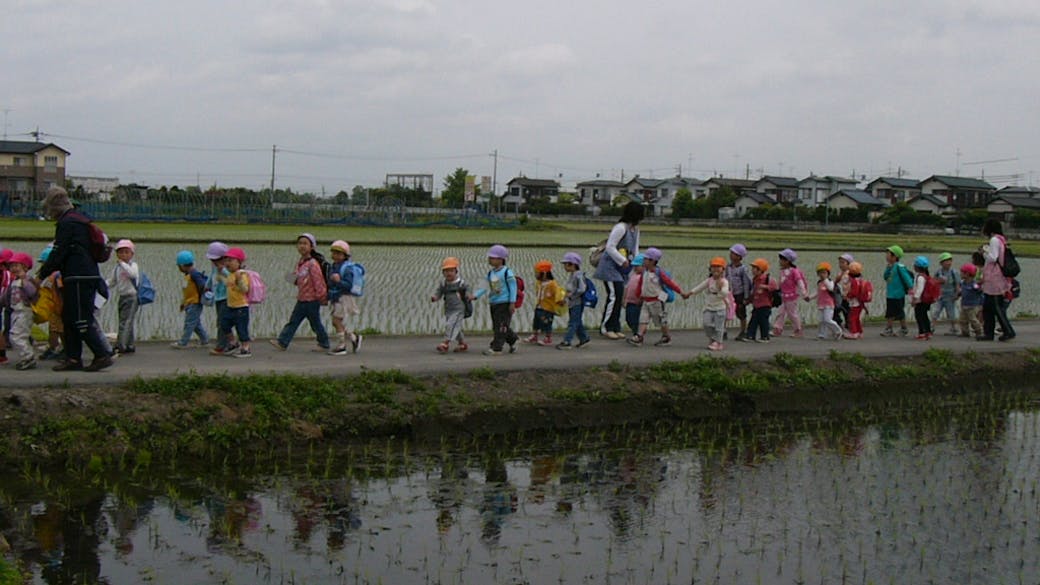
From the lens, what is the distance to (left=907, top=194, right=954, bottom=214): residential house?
7888 cm

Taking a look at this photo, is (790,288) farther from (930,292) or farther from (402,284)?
(402,284)

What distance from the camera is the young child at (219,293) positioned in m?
9.89

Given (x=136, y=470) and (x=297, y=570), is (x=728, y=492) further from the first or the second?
(x=136, y=470)

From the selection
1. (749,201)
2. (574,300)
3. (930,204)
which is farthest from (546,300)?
(749,201)

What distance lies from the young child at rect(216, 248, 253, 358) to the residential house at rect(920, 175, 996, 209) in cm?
8256

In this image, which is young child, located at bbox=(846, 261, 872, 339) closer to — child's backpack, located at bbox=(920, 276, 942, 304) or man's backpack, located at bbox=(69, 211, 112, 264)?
child's backpack, located at bbox=(920, 276, 942, 304)

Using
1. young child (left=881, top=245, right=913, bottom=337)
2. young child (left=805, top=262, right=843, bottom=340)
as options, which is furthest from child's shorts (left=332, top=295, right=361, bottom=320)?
young child (left=881, top=245, right=913, bottom=337)

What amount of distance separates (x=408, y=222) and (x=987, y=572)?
55535 millimetres

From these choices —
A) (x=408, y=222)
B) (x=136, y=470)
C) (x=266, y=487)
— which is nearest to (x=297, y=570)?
(x=266, y=487)

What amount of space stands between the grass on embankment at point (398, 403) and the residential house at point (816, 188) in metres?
86.3

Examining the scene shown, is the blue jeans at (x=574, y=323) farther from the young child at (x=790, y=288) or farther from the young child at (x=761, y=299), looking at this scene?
the young child at (x=790, y=288)

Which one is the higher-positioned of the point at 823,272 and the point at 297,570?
the point at 823,272

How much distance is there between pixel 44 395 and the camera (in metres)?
7.41

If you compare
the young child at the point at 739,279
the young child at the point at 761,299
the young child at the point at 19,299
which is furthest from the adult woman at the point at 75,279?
the young child at the point at 761,299
